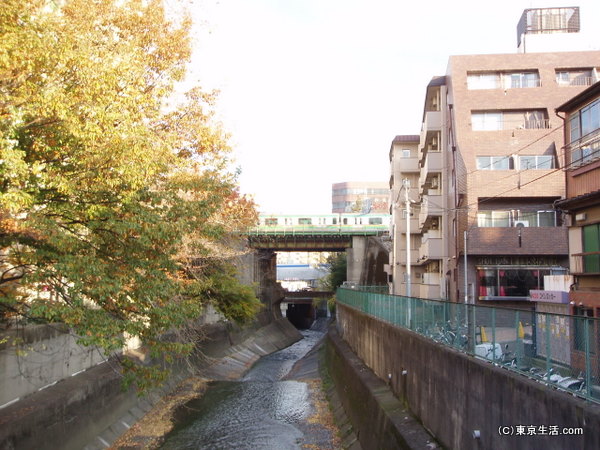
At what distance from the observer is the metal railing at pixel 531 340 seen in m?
6.98

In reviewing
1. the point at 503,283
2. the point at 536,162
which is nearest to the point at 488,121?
the point at 536,162

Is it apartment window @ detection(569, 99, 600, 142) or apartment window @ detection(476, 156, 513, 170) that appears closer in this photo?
apartment window @ detection(569, 99, 600, 142)

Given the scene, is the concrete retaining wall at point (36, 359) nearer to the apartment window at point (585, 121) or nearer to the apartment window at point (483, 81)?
the apartment window at point (585, 121)

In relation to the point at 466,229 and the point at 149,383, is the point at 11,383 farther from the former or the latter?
the point at 466,229

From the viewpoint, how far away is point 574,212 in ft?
56.7

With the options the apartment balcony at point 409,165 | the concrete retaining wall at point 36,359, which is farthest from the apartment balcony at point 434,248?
the concrete retaining wall at point 36,359

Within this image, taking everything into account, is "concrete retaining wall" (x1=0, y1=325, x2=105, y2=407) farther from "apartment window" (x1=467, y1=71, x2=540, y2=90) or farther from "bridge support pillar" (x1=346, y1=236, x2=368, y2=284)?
"bridge support pillar" (x1=346, y1=236, x2=368, y2=284)

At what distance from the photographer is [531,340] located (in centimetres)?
855

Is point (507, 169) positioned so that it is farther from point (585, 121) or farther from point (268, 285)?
point (268, 285)

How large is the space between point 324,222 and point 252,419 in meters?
42.0

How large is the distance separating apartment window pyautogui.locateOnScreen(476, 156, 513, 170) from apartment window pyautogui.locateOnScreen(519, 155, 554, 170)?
62 centimetres

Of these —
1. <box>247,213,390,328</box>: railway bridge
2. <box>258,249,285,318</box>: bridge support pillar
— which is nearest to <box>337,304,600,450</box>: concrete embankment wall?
<box>258,249,285,318</box>: bridge support pillar

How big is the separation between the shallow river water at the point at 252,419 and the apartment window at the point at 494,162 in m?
15.4

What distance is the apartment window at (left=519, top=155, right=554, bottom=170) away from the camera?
3020 cm
